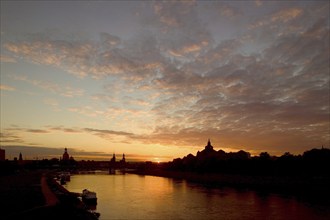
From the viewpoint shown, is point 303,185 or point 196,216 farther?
point 303,185

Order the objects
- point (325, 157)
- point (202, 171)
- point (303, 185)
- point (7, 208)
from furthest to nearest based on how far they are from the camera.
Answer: point (202, 171)
point (325, 157)
point (303, 185)
point (7, 208)

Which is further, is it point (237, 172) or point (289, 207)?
point (237, 172)

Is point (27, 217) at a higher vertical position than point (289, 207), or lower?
higher

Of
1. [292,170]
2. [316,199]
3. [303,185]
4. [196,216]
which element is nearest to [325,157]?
[292,170]

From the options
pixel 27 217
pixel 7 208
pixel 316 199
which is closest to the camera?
pixel 27 217

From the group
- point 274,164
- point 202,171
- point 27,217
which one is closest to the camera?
point 27,217

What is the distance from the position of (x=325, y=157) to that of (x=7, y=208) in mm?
111582

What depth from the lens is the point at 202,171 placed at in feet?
570

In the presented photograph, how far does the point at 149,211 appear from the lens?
5538 centimetres

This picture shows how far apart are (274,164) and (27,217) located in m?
123

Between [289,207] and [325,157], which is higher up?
[325,157]

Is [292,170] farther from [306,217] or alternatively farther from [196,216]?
[196,216]

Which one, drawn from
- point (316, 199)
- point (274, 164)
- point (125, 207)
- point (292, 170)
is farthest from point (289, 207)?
point (274, 164)

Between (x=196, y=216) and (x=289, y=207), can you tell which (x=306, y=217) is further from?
(x=196, y=216)
